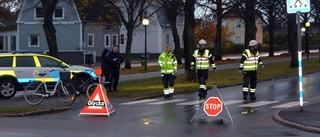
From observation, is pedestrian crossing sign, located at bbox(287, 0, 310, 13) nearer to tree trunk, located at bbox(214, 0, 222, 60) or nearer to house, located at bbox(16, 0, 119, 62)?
tree trunk, located at bbox(214, 0, 222, 60)

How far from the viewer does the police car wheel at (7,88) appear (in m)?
21.4

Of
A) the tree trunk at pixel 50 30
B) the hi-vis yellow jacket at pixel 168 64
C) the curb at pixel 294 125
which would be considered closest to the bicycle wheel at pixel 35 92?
the hi-vis yellow jacket at pixel 168 64

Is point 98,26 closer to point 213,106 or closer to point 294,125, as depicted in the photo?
point 213,106

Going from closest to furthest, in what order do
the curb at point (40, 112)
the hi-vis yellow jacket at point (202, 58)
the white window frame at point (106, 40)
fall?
the curb at point (40, 112) < the hi-vis yellow jacket at point (202, 58) < the white window frame at point (106, 40)

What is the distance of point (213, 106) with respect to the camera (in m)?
13.6

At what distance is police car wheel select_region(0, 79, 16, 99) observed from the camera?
841 inches

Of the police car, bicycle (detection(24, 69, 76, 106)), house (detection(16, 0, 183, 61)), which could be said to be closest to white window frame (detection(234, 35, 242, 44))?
house (detection(16, 0, 183, 61))

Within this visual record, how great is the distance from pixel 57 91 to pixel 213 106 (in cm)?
657

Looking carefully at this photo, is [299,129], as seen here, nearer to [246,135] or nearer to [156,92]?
[246,135]

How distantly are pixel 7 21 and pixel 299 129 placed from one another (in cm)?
8129

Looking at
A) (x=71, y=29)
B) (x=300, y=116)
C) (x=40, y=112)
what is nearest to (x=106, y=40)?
(x=71, y=29)

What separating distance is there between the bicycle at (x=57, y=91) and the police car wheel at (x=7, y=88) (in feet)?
8.97

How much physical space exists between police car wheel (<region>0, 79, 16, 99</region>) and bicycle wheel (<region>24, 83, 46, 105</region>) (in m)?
2.81

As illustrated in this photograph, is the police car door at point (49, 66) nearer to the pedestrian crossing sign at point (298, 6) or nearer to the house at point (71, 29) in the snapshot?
the pedestrian crossing sign at point (298, 6)
